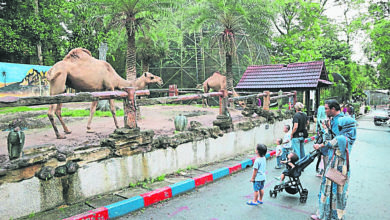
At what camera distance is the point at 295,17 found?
28766mm

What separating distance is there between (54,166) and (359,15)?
33153 mm

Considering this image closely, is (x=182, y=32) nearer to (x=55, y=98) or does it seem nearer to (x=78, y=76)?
(x=78, y=76)

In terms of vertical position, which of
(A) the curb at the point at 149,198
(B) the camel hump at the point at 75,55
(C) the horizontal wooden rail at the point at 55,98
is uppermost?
(B) the camel hump at the point at 75,55

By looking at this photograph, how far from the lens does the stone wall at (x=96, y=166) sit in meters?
3.93

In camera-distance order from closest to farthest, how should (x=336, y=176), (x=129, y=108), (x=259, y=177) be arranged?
(x=336, y=176), (x=259, y=177), (x=129, y=108)

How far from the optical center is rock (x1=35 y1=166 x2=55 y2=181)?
4.13 meters

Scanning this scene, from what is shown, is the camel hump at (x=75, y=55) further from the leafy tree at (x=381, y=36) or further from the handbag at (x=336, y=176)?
the leafy tree at (x=381, y=36)

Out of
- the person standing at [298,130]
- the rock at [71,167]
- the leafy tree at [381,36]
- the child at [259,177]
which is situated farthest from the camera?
the leafy tree at [381,36]

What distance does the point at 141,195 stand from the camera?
197 inches

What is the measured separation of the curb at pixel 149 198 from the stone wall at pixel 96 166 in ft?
1.80

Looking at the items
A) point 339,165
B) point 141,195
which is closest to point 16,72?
point 141,195

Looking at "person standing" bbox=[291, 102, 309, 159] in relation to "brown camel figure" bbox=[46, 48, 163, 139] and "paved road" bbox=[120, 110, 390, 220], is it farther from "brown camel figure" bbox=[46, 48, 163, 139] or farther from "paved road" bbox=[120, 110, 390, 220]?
"brown camel figure" bbox=[46, 48, 163, 139]

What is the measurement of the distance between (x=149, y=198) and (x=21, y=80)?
548 inches

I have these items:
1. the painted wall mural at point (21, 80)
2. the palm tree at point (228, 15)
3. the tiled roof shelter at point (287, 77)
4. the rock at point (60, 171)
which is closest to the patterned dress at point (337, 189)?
the rock at point (60, 171)
